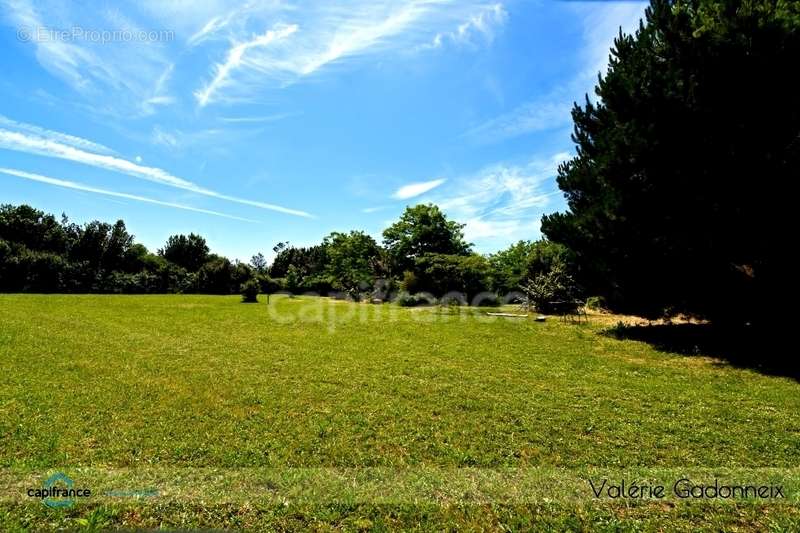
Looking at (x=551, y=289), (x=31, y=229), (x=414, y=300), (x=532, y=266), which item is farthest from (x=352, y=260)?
(x=31, y=229)

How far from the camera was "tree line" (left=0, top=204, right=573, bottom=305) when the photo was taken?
1105 inches

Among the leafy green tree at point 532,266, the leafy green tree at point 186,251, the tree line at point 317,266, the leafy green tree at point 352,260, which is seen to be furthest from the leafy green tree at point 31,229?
the leafy green tree at point 532,266

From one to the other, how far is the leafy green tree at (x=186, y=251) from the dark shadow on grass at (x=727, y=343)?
6307 centimetres

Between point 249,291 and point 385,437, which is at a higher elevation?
point 249,291

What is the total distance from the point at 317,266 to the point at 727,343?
4342 centimetres

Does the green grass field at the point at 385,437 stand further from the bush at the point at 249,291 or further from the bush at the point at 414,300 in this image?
the bush at the point at 249,291

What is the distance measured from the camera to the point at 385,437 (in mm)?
4836

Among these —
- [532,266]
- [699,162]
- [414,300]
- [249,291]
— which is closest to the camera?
[699,162]

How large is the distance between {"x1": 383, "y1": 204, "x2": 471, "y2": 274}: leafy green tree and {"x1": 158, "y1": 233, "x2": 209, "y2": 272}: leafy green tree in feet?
127

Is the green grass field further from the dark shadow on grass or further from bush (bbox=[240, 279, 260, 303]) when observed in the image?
bush (bbox=[240, 279, 260, 303])

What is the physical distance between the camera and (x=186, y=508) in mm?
3254

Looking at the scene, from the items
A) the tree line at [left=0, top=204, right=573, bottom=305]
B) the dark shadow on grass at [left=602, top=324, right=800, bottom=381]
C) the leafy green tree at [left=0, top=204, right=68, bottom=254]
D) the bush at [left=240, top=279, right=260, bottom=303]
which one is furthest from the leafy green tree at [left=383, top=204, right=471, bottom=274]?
the leafy green tree at [left=0, top=204, right=68, bottom=254]

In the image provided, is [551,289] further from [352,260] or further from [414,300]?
[352,260]

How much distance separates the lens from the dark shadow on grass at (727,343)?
352 inches
